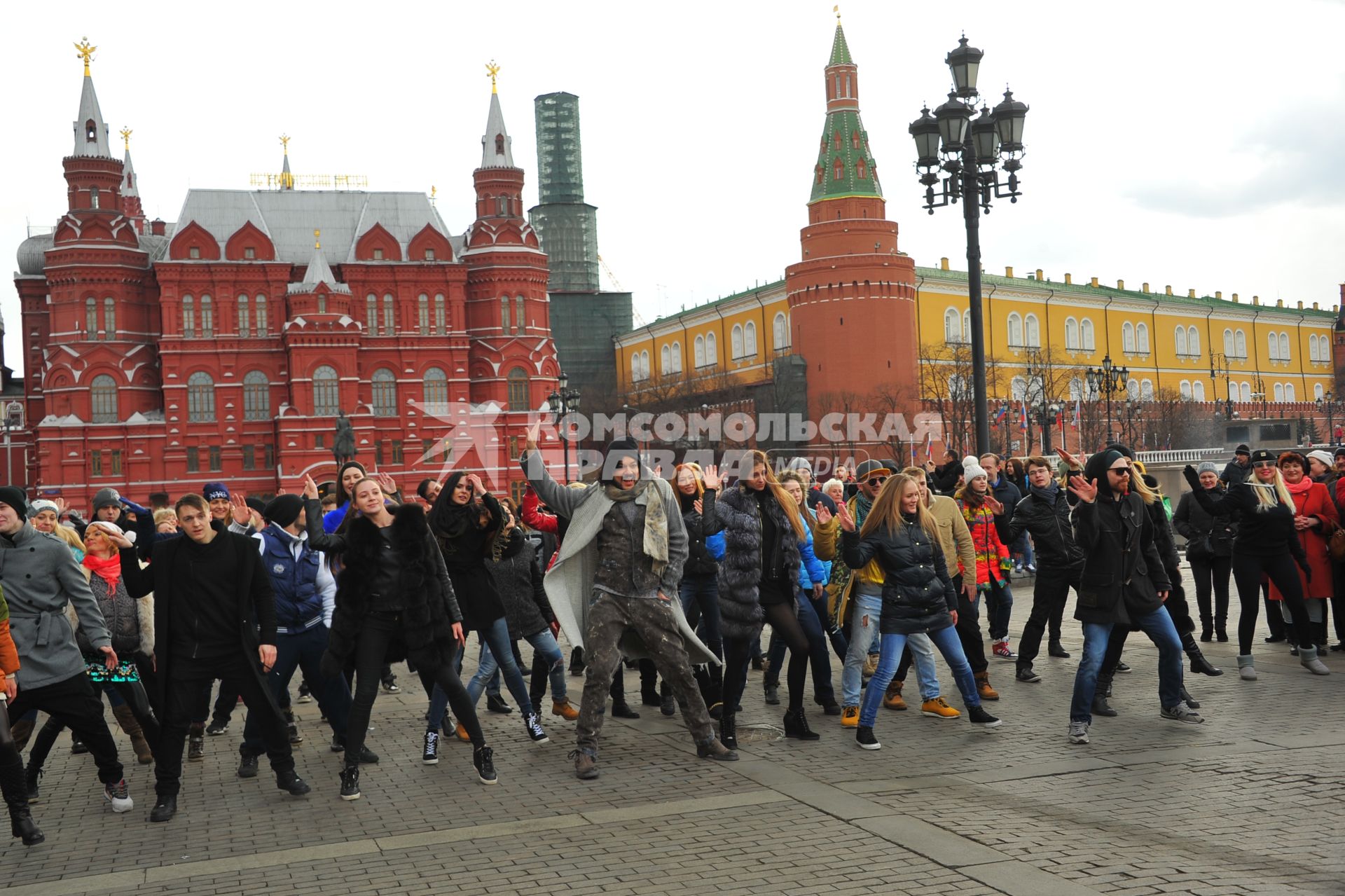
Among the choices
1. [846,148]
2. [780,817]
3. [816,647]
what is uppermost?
[846,148]

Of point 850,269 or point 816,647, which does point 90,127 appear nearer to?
point 850,269

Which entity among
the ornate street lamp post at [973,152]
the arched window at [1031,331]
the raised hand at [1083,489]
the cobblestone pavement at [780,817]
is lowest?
the cobblestone pavement at [780,817]

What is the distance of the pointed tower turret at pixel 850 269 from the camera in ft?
244

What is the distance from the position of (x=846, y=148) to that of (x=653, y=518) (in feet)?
233

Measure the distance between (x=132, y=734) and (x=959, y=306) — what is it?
78.9 meters

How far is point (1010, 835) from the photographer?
19.3ft

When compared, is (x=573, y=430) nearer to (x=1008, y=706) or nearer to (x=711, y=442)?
(x=711, y=442)

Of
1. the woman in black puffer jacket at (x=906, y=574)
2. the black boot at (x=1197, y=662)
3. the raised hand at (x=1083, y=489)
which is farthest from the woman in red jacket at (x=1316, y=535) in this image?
the woman in black puffer jacket at (x=906, y=574)

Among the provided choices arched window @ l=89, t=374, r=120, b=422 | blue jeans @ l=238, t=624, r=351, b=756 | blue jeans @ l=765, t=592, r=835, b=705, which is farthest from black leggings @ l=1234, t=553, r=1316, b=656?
arched window @ l=89, t=374, r=120, b=422

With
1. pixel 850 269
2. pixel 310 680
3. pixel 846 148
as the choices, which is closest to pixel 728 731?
pixel 310 680

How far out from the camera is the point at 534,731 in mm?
8477

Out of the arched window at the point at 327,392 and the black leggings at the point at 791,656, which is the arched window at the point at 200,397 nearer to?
the arched window at the point at 327,392

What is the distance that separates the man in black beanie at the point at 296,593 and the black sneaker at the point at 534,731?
1048mm

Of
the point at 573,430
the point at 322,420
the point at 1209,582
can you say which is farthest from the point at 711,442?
the point at 1209,582
